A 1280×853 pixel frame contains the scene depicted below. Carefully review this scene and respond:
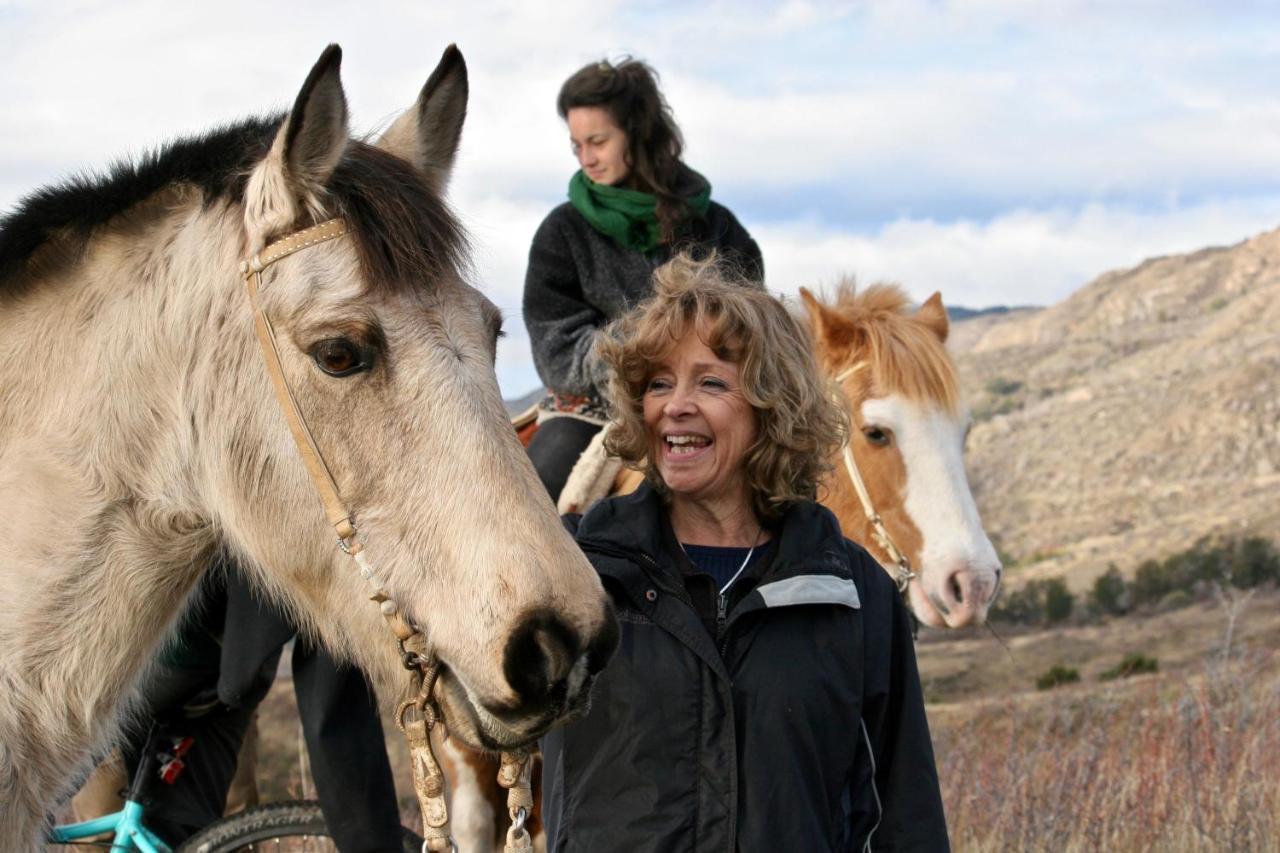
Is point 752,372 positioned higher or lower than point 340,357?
lower

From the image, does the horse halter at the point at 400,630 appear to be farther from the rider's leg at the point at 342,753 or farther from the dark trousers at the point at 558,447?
the dark trousers at the point at 558,447

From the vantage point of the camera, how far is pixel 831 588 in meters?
2.37

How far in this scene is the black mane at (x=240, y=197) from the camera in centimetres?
222

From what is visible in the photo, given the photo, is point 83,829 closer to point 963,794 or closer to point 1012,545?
point 963,794

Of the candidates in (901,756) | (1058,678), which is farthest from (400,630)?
(1058,678)

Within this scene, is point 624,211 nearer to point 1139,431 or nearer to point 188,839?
point 188,839

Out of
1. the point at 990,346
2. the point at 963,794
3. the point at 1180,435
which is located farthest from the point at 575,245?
the point at 990,346

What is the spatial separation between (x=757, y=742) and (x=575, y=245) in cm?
259

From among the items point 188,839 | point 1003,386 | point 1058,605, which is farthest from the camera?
point 1003,386

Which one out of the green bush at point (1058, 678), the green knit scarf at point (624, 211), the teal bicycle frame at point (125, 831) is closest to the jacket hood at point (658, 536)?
the green knit scarf at point (624, 211)

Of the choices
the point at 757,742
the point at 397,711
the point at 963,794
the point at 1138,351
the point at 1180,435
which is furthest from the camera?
the point at 1138,351

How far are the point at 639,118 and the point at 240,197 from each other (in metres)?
2.41

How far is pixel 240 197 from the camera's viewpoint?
2344mm

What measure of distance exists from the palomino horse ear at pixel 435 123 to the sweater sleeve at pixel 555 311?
1675 mm
